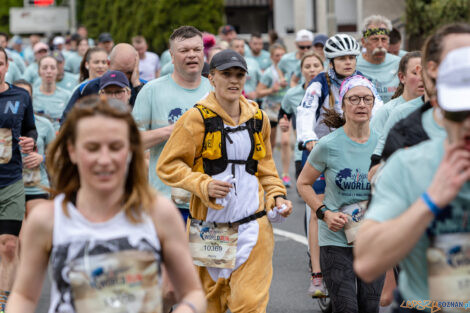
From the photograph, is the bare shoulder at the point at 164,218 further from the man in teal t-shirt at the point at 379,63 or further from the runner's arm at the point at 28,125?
the man in teal t-shirt at the point at 379,63

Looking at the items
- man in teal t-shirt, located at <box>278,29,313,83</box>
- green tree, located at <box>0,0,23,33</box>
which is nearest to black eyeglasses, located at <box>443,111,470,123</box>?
man in teal t-shirt, located at <box>278,29,313,83</box>

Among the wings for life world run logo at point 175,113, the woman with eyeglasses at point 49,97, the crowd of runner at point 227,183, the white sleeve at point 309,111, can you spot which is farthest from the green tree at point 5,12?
the wings for life world run logo at point 175,113

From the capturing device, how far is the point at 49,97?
41.6ft

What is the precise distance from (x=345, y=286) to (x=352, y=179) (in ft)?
2.29

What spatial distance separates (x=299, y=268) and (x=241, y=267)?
3668mm

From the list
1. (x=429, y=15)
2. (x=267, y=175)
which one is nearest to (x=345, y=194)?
(x=267, y=175)

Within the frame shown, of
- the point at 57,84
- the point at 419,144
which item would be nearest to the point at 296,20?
the point at 57,84

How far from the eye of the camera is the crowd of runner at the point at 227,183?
135 inches

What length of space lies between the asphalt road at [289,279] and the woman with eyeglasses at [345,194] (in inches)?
62.3

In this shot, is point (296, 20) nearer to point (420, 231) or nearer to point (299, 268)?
point (299, 268)

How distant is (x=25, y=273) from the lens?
3.75 m

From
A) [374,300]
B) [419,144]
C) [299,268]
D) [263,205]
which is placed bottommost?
[299,268]

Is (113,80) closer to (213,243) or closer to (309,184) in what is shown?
(309,184)

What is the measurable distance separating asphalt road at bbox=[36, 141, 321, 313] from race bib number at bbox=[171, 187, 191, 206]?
1.64m
